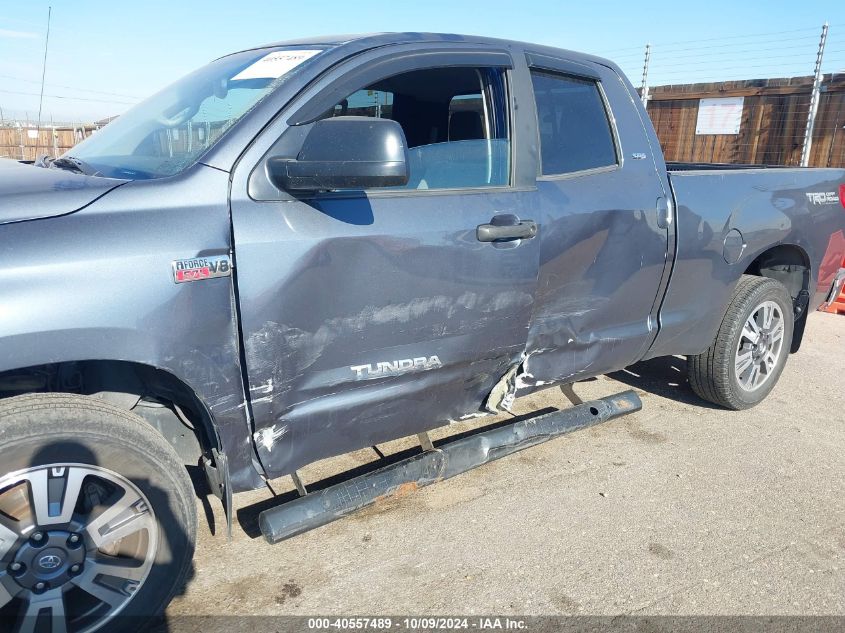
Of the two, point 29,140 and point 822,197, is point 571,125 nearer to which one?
point 822,197

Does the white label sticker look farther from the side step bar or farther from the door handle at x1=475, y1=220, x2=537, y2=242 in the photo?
the side step bar

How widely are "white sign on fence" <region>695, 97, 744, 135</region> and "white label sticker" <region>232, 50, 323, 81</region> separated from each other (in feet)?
37.1

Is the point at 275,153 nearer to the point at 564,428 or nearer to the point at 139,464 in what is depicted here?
the point at 139,464

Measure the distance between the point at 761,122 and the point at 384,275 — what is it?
11239mm

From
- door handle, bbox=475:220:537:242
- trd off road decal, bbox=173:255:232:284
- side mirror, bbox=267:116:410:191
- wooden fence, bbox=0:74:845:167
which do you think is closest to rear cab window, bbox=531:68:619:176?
door handle, bbox=475:220:537:242

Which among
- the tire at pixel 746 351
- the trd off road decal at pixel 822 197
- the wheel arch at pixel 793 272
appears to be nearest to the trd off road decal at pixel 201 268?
the tire at pixel 746 351

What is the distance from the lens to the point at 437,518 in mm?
2990

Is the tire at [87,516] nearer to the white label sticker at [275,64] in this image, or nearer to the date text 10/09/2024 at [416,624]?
the date text 10/09/2024 at [416,624]

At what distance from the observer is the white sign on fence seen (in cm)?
1191

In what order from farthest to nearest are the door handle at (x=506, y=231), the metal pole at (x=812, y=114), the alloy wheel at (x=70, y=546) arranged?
1. the metal pole at (x=812, y=114)
2. the door handle at (x=506, y=231)
3. the alloy wheel at (x=70, y=546)

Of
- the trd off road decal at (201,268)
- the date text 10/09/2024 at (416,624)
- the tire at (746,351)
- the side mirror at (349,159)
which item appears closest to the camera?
the trd off road decal at (201,268)

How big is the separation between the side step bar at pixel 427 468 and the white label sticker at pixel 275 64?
157 cm

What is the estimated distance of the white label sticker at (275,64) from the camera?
8.07 ft

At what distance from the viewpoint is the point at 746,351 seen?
4141 mm
